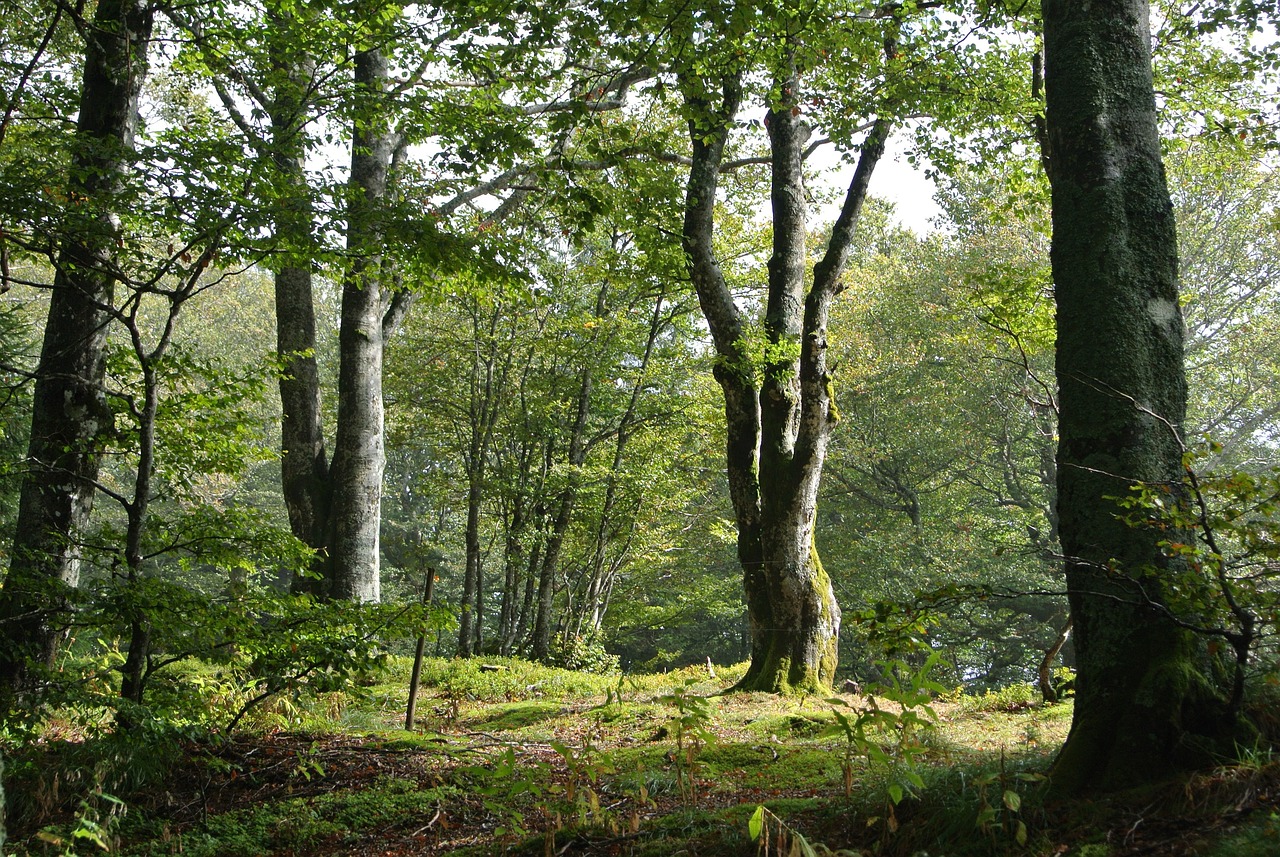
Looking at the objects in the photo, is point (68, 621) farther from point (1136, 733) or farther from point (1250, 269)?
point (1250, 269)

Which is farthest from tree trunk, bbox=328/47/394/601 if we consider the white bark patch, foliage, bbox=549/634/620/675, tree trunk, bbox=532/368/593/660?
the white bark patch

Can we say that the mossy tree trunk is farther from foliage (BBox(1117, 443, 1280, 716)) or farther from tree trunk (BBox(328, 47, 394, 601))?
foliage (BBox(1117, 443, 1280, 716))

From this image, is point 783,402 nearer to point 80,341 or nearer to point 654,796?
point 654,796

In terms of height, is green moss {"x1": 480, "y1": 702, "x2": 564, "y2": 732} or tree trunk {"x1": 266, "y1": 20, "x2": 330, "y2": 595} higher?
tree trunk {"x1": 266, "y1": 20, "x2": 330, "y2": 595}

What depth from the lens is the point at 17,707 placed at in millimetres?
3812

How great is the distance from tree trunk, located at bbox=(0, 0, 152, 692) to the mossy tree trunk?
5.09m

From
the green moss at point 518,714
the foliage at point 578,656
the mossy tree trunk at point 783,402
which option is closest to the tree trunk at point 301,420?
the green moss at point 518,714

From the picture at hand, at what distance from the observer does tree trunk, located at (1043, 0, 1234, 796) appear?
2.93 metres

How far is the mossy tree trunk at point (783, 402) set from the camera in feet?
28.9

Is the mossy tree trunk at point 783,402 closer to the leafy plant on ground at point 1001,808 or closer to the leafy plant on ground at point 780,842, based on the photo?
the leafy plant on ground at point 1001,808

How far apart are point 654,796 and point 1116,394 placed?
2985 millimetres

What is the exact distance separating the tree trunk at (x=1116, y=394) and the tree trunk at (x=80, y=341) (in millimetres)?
4666

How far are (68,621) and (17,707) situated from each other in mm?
414

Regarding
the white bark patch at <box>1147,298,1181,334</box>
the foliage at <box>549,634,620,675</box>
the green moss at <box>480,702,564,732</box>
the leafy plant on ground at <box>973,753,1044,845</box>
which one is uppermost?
the white bark patch at <box>1147,298,1181,334</box>
